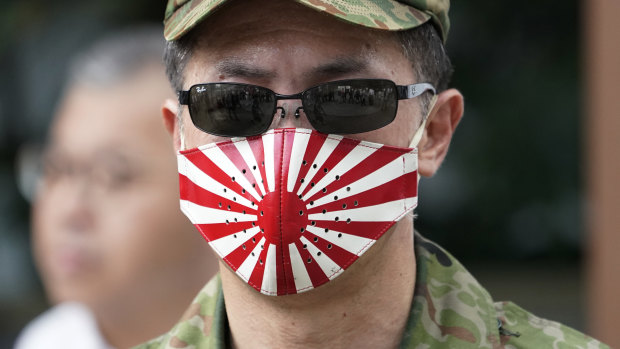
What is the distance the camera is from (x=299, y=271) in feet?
8.13

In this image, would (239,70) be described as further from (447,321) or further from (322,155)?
(447,321)

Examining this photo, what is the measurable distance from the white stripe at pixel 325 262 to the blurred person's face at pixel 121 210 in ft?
8.88

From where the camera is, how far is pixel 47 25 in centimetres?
802

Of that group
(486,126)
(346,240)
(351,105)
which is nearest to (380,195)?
(346,240)

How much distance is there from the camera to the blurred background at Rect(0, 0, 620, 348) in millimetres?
8039

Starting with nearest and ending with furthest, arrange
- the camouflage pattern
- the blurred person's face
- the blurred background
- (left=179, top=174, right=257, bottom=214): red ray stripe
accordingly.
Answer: (left=179, top=174, right=257, bottom=214): red ray stripe → the camouflage pattern → the blurred person's face → the blurred background

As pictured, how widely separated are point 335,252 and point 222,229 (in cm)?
35

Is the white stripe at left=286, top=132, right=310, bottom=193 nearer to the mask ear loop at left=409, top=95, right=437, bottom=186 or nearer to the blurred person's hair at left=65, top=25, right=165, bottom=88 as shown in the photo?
the mask ear loop at left=409, top=95, right=437, bottom=186

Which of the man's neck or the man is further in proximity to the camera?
the man's neck

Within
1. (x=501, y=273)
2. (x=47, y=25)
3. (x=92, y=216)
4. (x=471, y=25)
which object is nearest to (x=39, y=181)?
(x=92, y=216)

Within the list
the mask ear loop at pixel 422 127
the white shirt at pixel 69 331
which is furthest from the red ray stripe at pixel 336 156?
the white shirt at pixel 69 331

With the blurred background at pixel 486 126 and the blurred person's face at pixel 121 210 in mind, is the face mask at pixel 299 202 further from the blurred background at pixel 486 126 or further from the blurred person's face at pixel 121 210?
the blurred background at pixel 486 126

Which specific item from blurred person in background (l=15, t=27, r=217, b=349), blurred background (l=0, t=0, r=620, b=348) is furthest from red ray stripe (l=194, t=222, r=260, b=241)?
blurred background (l=0, t=0, r=620, b=348)

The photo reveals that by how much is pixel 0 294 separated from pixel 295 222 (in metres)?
7.64
